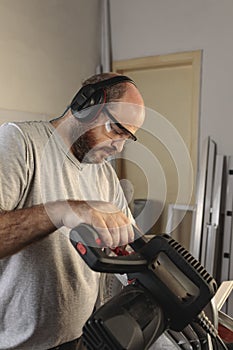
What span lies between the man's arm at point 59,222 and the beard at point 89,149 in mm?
229

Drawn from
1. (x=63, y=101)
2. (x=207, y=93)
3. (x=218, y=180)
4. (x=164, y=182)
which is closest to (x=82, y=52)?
(x=63, y=101)

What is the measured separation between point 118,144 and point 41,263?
1.02 ft

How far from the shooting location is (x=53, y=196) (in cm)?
96

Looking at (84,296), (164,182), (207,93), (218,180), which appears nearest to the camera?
(164,182)

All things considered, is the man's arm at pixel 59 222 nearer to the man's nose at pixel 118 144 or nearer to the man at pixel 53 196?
the man at pixel 53 196

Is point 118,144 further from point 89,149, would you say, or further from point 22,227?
point 22,227

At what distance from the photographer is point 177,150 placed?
76cm

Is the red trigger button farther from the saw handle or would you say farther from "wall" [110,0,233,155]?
"wall" [110,0,233,155]

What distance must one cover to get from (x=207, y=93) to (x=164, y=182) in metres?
2.17

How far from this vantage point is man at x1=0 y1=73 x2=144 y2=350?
839 mm

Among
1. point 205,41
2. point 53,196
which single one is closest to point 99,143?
point 53,196

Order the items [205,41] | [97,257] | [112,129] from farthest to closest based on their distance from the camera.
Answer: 1. [205,41]
2. [112,129]
3. [97,257]

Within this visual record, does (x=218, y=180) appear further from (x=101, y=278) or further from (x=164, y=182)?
(x=164, y=182)

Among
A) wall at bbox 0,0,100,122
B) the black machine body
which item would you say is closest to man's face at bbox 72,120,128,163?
the black machine body
